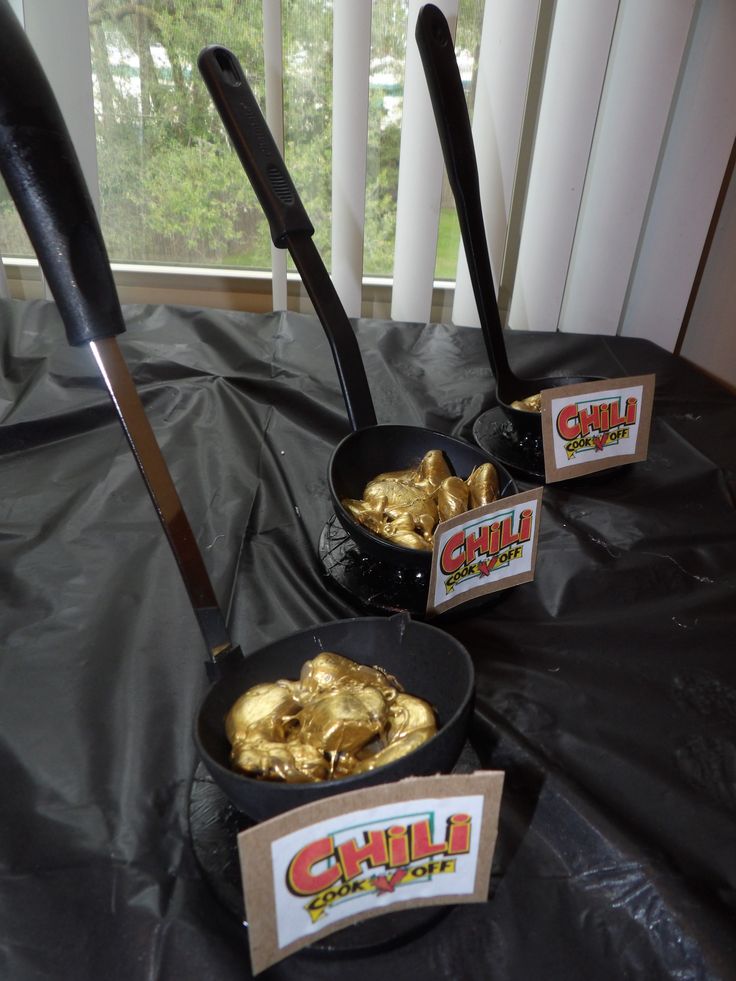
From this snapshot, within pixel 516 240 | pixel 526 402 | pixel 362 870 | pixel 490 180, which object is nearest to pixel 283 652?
pixel 362 870

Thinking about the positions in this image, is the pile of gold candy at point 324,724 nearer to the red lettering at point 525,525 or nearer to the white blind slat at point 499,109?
the red lettering at point 525,525

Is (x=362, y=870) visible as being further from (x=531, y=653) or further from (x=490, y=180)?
(x=490, y=180)

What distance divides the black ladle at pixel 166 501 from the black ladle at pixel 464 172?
0.38 meters

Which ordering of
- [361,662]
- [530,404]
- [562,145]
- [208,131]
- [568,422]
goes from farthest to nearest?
1. [208,131]
2. [562,145]
3. [530,404]
4. [568,422]
5. [361,662]

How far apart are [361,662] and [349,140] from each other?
0.71 metres

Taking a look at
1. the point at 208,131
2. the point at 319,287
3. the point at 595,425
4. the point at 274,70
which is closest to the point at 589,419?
the point at 595,425

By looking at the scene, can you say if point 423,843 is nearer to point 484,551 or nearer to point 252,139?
point 484,551

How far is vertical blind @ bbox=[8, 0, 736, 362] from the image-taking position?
2.91 feet

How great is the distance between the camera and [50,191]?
1.28ft

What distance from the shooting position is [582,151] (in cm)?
93

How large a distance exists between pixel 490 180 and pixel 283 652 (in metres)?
0.75

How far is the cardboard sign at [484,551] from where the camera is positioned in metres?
0.51

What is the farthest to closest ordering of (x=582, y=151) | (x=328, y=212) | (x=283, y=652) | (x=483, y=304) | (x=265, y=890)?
1. (x=328, y=212)
2. (x=582, y=151)
3. (x=483, y=304)
4. (x=283, y=652)
5. (x=265, y=890)

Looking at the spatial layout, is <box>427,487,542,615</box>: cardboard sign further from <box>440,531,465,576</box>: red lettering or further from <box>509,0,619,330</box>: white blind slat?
<box>509,0,619,330</box>: white blind slat
